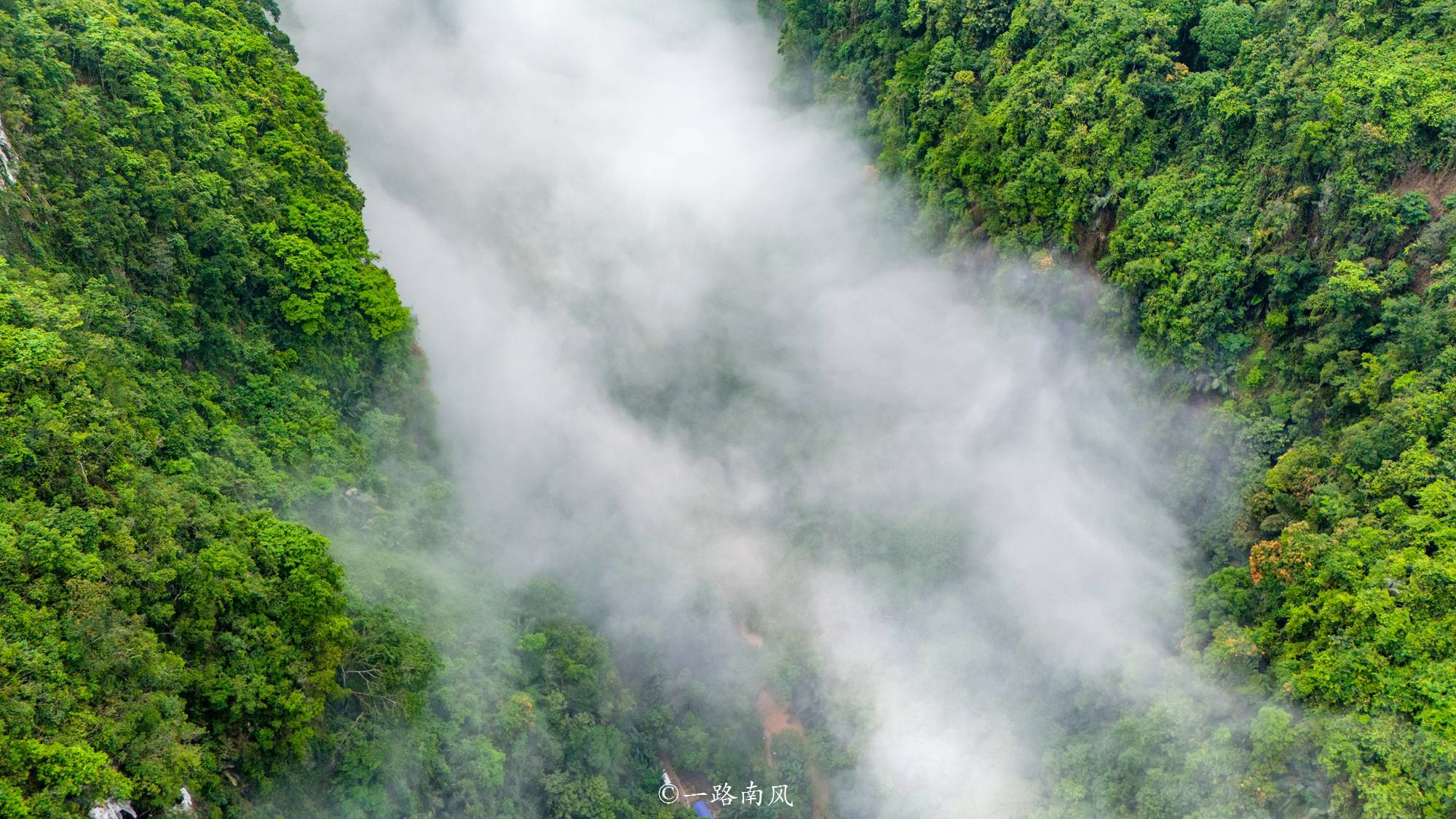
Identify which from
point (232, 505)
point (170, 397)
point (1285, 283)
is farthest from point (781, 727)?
point (170, 397)

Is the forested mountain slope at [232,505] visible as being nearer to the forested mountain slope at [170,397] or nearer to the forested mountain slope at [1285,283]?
the forested mountain slope at [170,397]

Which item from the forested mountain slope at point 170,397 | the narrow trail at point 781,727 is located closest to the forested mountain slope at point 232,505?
the forested mountain slope at point 170,397

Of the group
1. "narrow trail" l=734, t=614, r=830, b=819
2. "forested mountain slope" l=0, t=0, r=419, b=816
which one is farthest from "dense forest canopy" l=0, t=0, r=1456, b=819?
"narrow trail" l=734, t=614, r=830, b=819

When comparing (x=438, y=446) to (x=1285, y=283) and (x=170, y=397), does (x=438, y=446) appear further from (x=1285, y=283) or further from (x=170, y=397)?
(x=1285, y=283)

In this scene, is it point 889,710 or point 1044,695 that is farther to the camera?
point 889,710

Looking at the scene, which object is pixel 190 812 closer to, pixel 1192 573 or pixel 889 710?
pixel 889 710

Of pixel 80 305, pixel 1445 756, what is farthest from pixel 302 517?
pixel 1445 756

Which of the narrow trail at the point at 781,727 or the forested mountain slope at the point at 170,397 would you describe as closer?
the forested mountain slope at the point at 170,397
